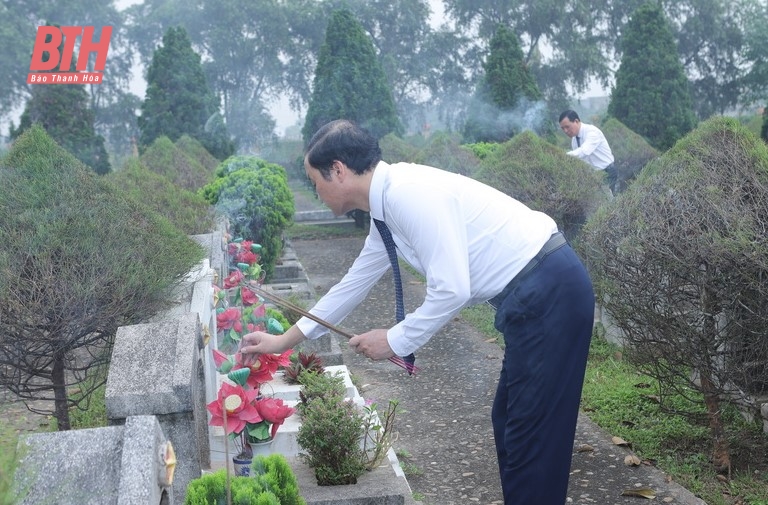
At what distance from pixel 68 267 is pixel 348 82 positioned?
18.8m

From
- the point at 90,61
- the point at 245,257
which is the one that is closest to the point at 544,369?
the point at 245,257

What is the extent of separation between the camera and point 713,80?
128 ft

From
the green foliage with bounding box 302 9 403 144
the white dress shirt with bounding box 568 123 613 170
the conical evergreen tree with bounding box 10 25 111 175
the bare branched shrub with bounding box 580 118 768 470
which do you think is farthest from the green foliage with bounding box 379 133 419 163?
the bare branched shrub with bounding box 580 118 768 470

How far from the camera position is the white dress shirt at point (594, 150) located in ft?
31.4

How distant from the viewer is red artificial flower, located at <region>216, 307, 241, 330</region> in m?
5.19

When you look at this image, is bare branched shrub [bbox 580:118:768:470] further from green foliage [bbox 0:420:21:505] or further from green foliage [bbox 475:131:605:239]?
green foliage [bbox 475:131:605:239]

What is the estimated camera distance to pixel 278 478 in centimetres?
298

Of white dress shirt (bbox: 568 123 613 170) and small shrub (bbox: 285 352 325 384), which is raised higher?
white dress shirt (bbox: 568 123 613 170)

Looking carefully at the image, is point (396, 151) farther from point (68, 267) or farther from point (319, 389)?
point (68, 267)

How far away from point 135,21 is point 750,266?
2073 inches

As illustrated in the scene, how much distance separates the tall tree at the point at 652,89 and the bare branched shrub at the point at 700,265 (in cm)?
1745

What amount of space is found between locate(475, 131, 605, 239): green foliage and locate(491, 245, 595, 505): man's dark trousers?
18.3 ft

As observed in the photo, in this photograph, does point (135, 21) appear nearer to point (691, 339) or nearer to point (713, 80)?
point (713, 80)

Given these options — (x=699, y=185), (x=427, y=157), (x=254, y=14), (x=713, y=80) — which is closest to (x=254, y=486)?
(x=699, y=185)
